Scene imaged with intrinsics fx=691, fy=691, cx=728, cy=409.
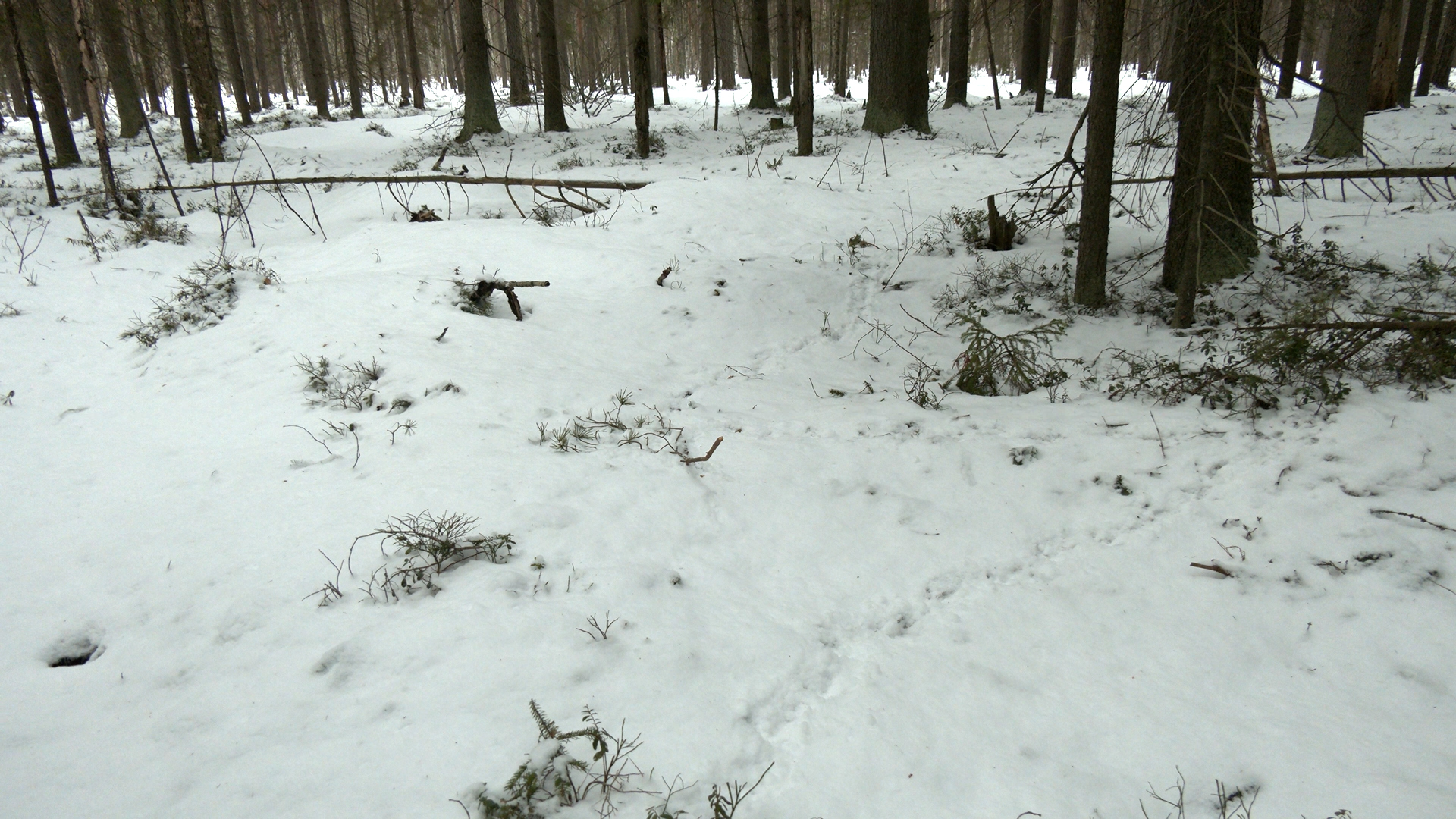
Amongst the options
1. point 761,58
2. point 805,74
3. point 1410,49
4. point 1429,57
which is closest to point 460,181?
point 805,74

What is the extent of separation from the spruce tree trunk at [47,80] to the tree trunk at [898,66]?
46.7 feet

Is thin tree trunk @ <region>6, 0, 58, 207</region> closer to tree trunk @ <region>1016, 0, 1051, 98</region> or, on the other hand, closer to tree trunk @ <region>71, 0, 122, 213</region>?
tree trunk @ <region>71, 0, 122, 213</region>

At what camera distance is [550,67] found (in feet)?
53.6

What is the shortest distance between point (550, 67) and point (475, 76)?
1.75 meters

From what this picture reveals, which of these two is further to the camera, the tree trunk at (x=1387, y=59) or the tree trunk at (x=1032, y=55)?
the tree trunk at (x=1032, y=55)

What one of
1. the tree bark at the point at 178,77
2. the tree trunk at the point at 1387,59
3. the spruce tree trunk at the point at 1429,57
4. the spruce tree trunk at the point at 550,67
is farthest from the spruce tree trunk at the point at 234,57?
the spruce tree trunk at the point at 1429,57

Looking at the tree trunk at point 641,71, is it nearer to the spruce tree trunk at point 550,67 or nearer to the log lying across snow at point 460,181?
the spruce tree trunk at point 550,67

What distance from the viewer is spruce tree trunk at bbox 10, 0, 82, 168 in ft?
39.5

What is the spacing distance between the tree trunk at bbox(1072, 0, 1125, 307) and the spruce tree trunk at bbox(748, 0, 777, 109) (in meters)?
13.8

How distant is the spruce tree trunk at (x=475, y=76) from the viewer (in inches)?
586

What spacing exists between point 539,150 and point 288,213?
5.71 m

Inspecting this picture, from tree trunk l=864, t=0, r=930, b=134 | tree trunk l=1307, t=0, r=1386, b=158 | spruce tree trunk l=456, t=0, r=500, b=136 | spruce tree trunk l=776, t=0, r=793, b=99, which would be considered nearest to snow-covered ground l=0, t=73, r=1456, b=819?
tree trunk l=1307, t=0, r=1386, b=158

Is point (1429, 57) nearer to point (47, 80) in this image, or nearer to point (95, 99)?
point (95, 99)

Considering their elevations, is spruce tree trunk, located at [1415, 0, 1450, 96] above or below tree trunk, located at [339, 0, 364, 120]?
below
